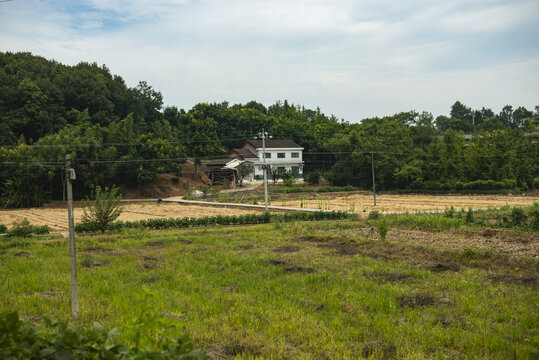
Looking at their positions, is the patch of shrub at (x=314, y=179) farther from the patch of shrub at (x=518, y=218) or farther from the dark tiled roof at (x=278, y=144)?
the patch of shrub at (x=518, y=218)

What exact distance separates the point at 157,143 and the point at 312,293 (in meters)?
42.8

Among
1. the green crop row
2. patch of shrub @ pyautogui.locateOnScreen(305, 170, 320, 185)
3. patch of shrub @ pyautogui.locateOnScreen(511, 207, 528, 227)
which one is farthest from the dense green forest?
patch of shrub @ pyautogui.locateOnScreen(511, 207, 528, 227)

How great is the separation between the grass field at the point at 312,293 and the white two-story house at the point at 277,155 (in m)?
49.0

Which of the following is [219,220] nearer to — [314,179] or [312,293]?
[312,293]

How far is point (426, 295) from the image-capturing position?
8148 millimetres

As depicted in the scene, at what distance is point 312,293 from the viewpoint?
27.9 feet

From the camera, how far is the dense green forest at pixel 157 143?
42594 mm

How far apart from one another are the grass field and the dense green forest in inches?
1172

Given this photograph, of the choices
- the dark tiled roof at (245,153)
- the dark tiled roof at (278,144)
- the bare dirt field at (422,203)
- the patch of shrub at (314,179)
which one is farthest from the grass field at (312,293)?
the dark tiled roof at (278,144)

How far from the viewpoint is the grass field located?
5.87 meters

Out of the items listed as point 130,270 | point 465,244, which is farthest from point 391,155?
point 130,270

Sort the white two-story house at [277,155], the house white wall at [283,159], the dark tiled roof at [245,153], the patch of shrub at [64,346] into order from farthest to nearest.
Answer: the house white wall at [283,159] < the white two-story house at [277,155] < the dark tiled roof at [245,153] < the patch of shrub at [64,346]

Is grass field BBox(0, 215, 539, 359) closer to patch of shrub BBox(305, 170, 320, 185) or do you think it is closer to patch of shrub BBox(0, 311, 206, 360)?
patch of shrub BBox(0, 311, 206, 360)

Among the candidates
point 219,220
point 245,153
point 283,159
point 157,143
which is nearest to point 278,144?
point 283,159
